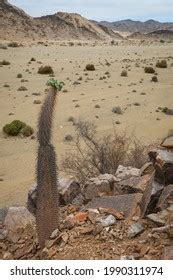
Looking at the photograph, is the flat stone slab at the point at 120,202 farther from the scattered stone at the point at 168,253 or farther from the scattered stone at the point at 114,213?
the scattered stone at the point at 168,253

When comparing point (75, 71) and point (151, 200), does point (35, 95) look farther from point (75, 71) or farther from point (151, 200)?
point (151, 200)

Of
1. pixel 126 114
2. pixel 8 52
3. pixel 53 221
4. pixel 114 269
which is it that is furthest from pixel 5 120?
pixel 8 52

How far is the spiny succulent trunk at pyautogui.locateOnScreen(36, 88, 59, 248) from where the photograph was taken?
6750 mm

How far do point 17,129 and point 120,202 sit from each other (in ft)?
35.2

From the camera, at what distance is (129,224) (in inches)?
253

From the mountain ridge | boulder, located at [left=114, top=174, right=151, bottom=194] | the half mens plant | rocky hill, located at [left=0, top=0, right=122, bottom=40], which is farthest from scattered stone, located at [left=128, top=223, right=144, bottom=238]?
rocky hill, located at [left=0, top=0, right=122, bottom=40]

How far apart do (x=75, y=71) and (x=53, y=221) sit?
28.5 metres

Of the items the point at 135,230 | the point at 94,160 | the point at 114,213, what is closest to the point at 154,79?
the point at 94,160

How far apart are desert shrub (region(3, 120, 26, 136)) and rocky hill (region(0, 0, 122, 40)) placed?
195 ft

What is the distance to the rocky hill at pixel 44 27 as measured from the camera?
83688mm

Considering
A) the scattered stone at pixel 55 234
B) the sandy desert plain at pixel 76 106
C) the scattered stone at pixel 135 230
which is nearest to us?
the scattered stone at pixel 135 230

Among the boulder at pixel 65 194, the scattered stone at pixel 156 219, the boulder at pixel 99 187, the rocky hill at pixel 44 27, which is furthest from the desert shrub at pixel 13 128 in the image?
the rocky hill at pixel 44 27

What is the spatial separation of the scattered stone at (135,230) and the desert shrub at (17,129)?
11614mm

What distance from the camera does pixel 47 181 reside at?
22.5 ft
